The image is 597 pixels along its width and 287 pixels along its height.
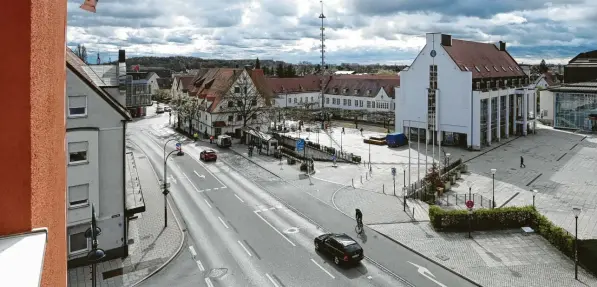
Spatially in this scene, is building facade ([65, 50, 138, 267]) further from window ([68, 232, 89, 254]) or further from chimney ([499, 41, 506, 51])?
chimney ([499, 41, 506, 51])

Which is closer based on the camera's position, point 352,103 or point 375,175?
point 375,175

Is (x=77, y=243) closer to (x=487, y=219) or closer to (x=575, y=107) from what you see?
(x=487, y=219)

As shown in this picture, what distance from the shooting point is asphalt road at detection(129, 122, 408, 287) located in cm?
2133

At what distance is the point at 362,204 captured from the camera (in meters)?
33.0

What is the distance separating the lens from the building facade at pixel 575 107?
2761 inches

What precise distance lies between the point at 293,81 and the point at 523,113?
175 feet

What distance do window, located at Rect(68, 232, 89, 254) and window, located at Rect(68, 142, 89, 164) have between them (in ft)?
12.8

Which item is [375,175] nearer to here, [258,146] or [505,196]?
[505,196]

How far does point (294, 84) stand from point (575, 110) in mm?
58188

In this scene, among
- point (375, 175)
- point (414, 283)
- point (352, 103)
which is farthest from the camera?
point (352, 103)

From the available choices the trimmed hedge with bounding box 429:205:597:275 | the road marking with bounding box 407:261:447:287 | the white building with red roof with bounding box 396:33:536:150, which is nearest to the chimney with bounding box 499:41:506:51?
the white building with red roof with bounding box 396:33:536:150

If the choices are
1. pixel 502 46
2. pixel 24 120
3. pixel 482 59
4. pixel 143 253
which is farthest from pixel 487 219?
pixel 502 46

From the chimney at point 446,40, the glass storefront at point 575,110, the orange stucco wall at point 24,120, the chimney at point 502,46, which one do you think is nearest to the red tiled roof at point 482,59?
the chimney at point 446,40

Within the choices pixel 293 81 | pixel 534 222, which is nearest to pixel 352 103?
pixel 293 81
